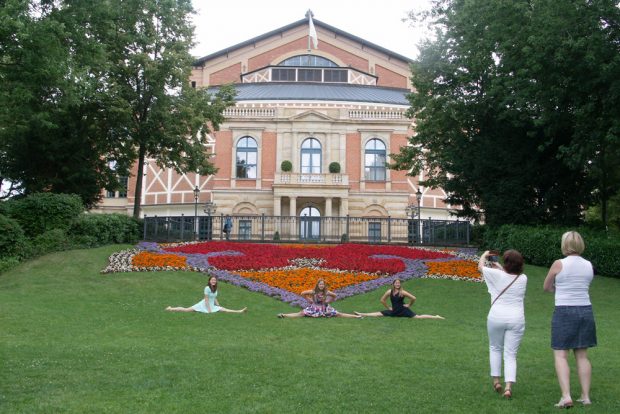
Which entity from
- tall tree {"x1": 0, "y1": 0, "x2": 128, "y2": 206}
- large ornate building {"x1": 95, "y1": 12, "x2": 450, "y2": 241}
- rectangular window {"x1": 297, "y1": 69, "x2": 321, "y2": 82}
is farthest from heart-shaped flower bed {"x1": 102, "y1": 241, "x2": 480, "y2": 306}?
rectangular window {"x1": 297, "y1": 69, "x2": 321, "y2": 82}

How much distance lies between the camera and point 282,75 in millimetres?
53219

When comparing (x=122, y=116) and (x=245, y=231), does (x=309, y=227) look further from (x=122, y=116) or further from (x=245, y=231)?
(x=122, y=116)

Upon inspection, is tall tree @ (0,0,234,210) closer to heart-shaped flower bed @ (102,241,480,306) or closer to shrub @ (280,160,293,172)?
heart-shaped flower bed @ (102,241,480,306)

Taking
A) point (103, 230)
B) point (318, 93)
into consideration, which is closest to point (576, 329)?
point (103, 230)

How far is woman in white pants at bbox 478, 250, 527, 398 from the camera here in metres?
6.62

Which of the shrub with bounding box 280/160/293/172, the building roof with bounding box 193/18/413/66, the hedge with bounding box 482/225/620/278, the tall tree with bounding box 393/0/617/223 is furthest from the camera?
the building roof with bounding box 193/18/413/66

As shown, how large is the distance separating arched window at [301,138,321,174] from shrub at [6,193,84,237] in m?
21.8

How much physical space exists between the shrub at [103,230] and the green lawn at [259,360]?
28.5 feet

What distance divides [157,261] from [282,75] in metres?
36.1

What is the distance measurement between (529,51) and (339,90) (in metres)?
31.6

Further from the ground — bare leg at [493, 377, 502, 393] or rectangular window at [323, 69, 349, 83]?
rectangular window at [323, 69, 349, 83]

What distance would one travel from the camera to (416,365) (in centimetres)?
805

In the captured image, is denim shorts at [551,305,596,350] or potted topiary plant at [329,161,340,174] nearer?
denim shorts at [551,305,596,350]

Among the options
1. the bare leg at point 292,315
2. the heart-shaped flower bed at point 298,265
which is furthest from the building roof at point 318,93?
the bare leg at point 292,315
